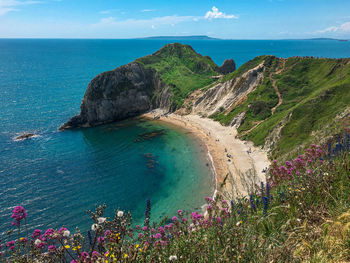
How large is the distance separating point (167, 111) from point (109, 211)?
177 ft

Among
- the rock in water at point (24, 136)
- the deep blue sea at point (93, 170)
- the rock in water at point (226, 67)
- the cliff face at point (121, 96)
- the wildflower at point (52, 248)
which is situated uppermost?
the rock in water at point (226, 67)

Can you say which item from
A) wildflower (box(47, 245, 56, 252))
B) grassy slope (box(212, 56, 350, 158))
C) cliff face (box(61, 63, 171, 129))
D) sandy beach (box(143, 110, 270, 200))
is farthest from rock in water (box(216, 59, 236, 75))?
wildflower (box(47, 245, 56, 252))

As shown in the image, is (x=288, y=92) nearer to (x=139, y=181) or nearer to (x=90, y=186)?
(x=139, y=181)

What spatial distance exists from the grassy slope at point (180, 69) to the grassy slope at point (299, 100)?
22.1m

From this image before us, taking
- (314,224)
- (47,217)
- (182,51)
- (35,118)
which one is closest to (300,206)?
(314,224)

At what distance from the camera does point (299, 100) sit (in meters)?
56.6

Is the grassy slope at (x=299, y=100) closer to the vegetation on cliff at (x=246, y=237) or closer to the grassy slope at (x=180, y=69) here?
the grassy slope at (x=180, y=69)

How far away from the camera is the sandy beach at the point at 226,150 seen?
38969 millimetres

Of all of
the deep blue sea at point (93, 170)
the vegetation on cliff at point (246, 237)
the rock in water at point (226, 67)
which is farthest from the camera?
the rock in water at point (226, 67)

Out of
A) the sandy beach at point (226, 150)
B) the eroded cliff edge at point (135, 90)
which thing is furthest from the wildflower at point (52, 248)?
the eroded cliff edge at point (135, 90)

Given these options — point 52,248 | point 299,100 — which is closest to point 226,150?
point 299,100

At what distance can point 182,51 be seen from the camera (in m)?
121

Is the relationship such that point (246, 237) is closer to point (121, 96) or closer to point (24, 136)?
point (24, 136)

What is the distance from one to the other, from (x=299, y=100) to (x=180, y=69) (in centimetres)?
6174
